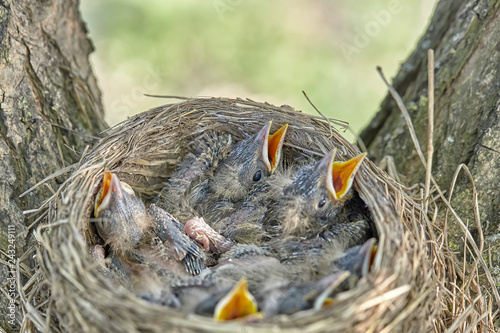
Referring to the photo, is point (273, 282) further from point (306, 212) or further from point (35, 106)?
point (35, 106)

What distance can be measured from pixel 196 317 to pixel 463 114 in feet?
4.93

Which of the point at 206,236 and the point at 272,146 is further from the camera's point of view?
the point at 272,146

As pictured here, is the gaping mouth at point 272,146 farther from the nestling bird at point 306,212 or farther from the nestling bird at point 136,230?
the nestling bird at point 136,230

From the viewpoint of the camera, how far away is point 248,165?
2205 millimetres

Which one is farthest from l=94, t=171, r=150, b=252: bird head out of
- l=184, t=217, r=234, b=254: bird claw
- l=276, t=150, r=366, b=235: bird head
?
l=276, t=150, r=366, b=235: bird head

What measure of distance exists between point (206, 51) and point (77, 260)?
334 cm

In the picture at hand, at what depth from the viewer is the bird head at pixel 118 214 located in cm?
190

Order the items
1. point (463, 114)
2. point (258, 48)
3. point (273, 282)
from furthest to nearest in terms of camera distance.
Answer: point (258, 48), point (463, 114), point (273, 282)

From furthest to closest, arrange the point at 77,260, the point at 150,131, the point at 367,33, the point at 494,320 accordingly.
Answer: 1. the point at 367,33
2. the point at 150,131
3. the point at 494,320
4. the point at 77,260

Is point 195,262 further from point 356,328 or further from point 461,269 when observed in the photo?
point 461,269

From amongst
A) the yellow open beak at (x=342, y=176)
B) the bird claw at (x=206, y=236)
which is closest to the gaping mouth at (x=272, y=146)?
the yellow open beak at (x=342, y=176)

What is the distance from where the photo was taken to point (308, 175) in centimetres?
202

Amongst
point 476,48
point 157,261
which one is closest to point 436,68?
point 476,48

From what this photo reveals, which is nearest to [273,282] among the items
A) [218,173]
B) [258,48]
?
[218,173]
